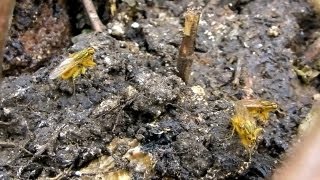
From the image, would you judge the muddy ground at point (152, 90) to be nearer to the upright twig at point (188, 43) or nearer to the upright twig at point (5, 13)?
the upright twig at point (188, 43)

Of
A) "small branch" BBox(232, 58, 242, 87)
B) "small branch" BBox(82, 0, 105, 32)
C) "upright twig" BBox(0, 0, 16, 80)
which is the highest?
"upright twig" BBox(0, 0, 16, 80)

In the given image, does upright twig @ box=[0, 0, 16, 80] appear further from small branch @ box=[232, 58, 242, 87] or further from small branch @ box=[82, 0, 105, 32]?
small branch @ box=[232, 58, 242, 87]

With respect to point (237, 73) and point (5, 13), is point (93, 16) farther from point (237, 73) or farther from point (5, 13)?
point (5, 13)

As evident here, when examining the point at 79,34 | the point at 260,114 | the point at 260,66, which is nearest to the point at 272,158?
the point at 260,114

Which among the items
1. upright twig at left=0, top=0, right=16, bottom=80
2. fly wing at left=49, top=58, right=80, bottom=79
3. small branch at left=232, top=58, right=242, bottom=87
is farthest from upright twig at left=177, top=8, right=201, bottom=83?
upright twig at left=0, top=0, right=16, bottom=80

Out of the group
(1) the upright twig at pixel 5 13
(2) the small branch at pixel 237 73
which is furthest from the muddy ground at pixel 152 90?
(1) the upright twig at pixel 5 13
